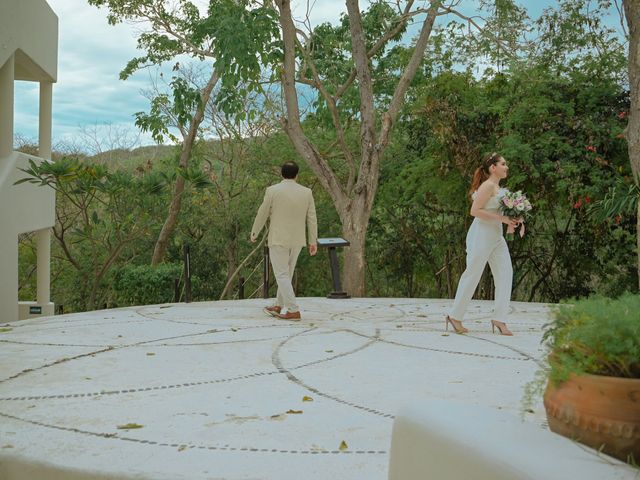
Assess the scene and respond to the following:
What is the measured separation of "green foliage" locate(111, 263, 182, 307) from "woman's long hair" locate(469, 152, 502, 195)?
30.8 feet

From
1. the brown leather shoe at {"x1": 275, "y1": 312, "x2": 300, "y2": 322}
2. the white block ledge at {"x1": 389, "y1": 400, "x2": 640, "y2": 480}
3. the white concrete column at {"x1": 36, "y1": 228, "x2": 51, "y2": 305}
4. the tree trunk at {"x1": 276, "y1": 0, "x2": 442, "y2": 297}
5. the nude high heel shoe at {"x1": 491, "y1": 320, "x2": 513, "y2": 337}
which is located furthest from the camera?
the white concrete column at {"x1": 36, "y1": 228, "x2": 51, "y2": 305}

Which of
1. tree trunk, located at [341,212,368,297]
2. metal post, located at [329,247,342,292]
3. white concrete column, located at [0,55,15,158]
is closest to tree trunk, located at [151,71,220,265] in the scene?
white concrete column, located at [0,55,15,158]

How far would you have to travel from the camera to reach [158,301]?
55.9ft

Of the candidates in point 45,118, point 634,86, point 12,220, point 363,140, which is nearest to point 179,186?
point 45,118

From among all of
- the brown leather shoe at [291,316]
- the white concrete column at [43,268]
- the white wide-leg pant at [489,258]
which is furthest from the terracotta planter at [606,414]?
the white concrete column at [43,268]

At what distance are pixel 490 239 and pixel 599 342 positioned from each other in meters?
6.09

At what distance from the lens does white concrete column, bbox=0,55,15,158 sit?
1441 centimetres

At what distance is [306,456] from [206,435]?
2.31 feet

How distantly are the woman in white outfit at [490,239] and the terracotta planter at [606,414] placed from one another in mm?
5874

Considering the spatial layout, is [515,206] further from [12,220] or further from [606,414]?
[12,220]

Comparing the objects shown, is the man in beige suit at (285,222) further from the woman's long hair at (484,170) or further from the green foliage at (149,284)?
the green foliage at (149,284)

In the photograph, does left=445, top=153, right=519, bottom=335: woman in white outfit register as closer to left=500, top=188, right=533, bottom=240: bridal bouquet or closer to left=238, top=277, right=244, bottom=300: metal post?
left=500, top=188, right=533, bottom=240: bridal bouquet

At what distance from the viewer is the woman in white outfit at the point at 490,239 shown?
840 centimetres

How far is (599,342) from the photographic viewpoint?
2535mm
